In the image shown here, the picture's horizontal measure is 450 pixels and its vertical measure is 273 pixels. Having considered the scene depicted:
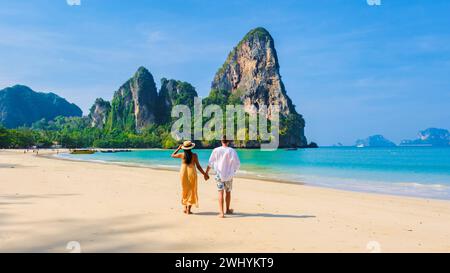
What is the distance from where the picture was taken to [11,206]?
975 cm

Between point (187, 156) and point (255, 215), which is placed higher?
point (187, 156)

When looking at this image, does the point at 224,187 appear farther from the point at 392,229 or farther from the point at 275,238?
the point at 392,229

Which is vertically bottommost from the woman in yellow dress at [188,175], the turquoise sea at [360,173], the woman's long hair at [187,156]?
the turquoise sea at [360,173]

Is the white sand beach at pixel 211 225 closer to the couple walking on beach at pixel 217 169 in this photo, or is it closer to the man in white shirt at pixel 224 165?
the couple walking on beach at pixel 217 169

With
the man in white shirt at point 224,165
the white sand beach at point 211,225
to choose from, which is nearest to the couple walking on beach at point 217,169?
the man in white shirt at point 224,165

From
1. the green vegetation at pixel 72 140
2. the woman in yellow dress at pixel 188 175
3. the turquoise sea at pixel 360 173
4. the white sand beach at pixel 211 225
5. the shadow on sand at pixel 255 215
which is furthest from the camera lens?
the green vegetation at pixel 72 140

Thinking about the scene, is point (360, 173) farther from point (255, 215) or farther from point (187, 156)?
→ point (187, 156)

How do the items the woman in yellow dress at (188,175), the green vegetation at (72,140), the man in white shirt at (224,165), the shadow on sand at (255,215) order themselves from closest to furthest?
the man in white shirt at (224,165), the woman in yellow dress at (188,175), the shadow on sand at (255,215), the green vegetation at (72,140)

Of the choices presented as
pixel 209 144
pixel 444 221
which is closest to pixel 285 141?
pixel 209 144

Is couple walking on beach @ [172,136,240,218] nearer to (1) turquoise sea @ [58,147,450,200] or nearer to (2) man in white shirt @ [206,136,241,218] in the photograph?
(2) man in white shirt @ [206,136,241,218]

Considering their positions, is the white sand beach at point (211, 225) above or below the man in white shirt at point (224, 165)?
below

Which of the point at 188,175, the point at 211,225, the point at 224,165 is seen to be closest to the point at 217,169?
the point at 224,165

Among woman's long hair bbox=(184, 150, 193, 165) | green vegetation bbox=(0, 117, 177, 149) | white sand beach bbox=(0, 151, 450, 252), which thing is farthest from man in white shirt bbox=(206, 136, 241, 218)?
green vegetation bbox=(0, 117, 177, 149)

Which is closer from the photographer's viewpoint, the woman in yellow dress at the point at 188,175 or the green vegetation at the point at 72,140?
the woman in yellow dress at the point at 188,175
